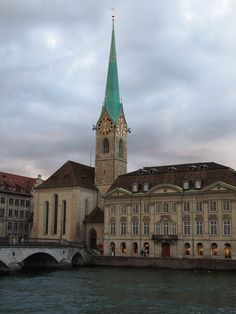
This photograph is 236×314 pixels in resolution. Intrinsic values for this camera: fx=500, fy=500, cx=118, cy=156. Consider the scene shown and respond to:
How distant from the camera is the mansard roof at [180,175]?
82.9 meters

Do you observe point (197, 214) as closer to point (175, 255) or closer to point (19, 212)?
point (175, 255)

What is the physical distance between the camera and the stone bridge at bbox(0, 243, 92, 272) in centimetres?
6625

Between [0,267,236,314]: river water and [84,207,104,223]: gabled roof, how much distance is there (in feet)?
102

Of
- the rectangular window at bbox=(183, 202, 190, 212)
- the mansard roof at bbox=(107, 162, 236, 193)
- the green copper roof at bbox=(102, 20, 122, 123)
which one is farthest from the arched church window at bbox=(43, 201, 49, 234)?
the rectangular window at bbox=(183, 202, 190, 212)

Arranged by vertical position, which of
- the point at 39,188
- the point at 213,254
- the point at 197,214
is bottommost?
the point at 213,254

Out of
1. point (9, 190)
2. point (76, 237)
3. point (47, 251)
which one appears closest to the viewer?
point (47, 251)

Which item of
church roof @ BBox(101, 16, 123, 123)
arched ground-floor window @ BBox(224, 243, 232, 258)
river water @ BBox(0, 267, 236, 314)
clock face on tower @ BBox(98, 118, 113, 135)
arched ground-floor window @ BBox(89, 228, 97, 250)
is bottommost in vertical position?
river water @ BBox(0, 267, 236, 314)

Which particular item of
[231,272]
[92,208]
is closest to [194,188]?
[231,272]

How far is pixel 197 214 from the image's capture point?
3236 inches

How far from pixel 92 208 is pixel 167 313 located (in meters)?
65.7

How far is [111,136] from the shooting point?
107312mm

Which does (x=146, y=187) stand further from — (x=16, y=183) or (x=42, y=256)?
(x=16, y=183)

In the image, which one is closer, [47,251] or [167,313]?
[167,313]

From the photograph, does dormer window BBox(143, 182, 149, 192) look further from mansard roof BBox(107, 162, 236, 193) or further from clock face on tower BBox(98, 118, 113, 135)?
clock face on tower BBox(98, 118, 113, 135)
